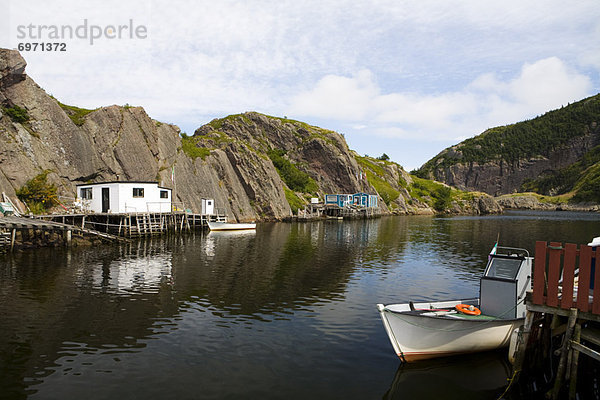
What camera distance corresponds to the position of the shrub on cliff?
48906 millimetres

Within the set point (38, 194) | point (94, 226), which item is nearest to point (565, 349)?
point (94, 226)

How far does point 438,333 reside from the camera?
47.6 feet

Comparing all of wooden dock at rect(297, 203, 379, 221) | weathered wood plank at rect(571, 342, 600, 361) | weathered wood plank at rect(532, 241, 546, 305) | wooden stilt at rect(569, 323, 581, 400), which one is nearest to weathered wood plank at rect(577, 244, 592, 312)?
wooden stilt at rect(569, 323, 581, 400)

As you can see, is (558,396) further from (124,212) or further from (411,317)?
(124,212)

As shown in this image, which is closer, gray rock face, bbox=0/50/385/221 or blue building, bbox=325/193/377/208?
gray rock face, bbox=0/50/385/221

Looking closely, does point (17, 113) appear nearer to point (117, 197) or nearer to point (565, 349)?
point (117, 197)

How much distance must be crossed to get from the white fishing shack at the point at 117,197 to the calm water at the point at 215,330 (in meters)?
16.6

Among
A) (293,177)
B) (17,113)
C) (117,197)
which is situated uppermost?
(17,113)

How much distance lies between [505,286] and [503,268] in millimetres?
805

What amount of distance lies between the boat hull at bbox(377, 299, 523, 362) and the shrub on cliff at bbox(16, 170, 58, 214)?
51359 millimetres

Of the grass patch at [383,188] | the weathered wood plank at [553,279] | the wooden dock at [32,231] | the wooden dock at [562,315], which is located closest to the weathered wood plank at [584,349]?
the wooden dock at [562,315]

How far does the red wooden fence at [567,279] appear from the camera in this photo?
11742 millimetres

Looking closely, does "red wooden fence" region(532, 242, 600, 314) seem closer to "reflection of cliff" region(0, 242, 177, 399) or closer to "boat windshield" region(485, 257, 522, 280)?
"boat windshield" region(485, 257, 522, 280)

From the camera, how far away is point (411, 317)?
46.1ft
